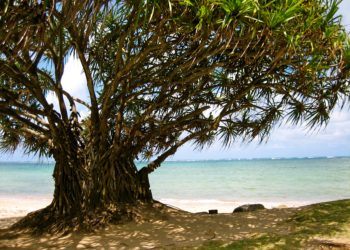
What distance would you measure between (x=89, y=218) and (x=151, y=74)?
1.93 meters

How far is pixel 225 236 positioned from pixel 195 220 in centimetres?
89

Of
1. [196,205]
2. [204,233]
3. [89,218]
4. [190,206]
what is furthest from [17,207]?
[204,233]

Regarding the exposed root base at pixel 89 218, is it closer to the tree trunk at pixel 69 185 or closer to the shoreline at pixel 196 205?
the tree trunk at pixel 69 185

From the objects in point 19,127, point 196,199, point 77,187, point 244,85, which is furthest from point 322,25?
point 196,199

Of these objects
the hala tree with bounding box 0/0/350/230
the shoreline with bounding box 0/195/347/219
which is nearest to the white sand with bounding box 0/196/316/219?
the shoreline with bounding box 0/195/347/219

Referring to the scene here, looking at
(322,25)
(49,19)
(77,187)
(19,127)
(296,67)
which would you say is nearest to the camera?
(49,19)

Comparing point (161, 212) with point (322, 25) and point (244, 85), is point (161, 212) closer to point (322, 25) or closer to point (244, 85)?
point (244, 85)

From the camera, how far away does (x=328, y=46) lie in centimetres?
413

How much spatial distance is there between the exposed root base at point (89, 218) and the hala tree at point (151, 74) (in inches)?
3.7

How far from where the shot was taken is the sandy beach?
3893 mm

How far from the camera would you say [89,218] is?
15.8 ft

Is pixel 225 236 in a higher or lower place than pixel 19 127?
lower

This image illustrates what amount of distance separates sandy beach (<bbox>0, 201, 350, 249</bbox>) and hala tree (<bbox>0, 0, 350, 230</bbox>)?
474 millimetres

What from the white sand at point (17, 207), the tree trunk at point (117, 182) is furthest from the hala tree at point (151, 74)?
the white sand at point (17, 207)
